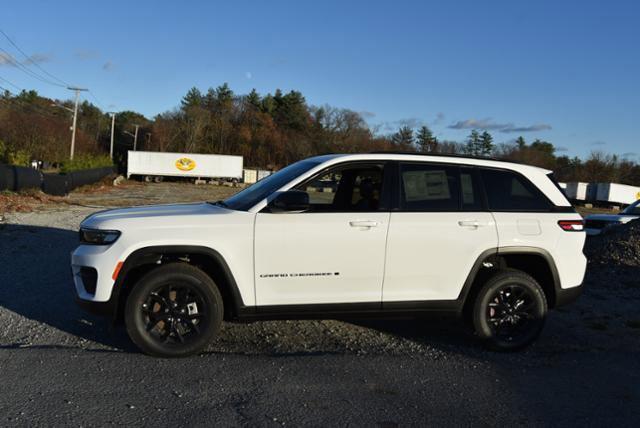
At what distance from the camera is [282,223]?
4.64 m

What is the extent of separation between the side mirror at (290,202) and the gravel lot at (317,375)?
4.44 ft

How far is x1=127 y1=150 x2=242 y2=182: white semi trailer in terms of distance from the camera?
186 feet

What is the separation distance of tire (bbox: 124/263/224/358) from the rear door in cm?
161

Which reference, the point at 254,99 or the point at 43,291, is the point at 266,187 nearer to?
the point at 43,291

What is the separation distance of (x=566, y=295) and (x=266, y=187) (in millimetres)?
3180

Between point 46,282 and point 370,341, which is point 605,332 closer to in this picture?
point 370,341

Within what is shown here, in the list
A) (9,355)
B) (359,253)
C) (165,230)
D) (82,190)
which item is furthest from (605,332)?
(82,190)

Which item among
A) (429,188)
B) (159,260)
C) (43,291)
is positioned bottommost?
(43,291)

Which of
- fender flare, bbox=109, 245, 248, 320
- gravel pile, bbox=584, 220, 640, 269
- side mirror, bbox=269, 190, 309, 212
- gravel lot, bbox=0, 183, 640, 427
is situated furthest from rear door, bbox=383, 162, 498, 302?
gravel pile, bbox=584, 220, 640, 269

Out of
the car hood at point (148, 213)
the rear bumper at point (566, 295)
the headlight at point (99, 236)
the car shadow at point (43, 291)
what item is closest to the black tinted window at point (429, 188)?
the rear bumper at point (566, 295)

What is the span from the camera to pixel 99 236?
455 cm

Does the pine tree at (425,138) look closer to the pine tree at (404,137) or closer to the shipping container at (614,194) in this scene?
the pine tree at (404,137)

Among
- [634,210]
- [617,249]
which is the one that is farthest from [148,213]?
[634,210]

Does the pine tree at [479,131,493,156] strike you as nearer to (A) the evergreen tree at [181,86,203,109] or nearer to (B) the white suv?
(A) the evergreen tree at [181,86,203,109]
